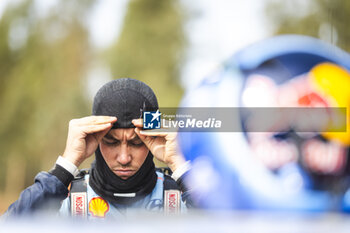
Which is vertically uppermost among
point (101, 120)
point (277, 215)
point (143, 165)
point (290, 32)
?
point (290, 32)

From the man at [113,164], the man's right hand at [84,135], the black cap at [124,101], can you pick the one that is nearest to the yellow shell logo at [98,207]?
the man at [113,164]

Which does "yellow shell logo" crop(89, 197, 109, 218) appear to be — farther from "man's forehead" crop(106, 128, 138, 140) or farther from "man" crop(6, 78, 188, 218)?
"man's forehead" crop(106, 128, 138, 140)

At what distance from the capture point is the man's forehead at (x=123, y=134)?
0.94 m

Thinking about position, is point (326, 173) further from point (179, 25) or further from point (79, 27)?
point (79, 27)

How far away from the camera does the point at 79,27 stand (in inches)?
43.3

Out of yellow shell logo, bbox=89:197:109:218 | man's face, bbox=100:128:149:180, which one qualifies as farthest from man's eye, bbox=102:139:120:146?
yellow shell logo, bbox=89:197:109:218

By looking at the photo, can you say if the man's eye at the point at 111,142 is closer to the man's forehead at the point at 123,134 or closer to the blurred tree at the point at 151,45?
the man's forehead at the point at 123,134

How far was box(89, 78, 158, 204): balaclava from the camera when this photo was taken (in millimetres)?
926

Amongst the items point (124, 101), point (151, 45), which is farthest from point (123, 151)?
point (151, 45)

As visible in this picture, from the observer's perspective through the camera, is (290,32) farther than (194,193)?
Yes

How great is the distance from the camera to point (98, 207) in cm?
97

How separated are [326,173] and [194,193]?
0.33 meters

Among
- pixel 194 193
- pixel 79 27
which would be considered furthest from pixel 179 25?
pixel 194 193
